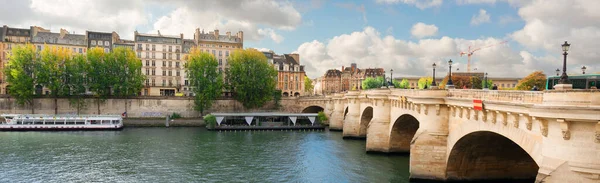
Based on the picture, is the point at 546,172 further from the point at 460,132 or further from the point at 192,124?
the point at 192,124

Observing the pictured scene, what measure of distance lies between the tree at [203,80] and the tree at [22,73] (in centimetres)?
2513

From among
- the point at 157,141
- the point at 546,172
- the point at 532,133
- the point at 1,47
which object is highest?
the point at 1,47

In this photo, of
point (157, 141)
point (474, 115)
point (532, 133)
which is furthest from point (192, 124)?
point (532, 133)

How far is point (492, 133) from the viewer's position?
2008cm

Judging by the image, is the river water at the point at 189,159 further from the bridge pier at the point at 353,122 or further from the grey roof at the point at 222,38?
the grey roof at the point at 222,38

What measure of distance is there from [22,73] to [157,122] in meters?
23.4

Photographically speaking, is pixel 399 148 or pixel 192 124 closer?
pixel 399 148

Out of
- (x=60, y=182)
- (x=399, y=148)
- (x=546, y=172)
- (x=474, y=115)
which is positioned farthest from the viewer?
(x=399, y=148)

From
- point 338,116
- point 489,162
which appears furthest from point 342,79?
point 489,162

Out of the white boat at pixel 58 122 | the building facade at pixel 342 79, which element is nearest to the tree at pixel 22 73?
the white boat at pixel 58 122

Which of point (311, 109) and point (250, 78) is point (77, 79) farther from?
point (311, 109)

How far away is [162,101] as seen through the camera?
69.8 m

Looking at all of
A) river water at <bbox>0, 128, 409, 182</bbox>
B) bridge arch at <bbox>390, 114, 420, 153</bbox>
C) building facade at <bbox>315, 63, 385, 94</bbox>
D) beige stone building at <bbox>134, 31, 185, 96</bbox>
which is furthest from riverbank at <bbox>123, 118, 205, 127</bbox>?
building facade at <bbox>315, 63, 385, 94</bbox>

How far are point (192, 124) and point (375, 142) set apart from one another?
37.2m
